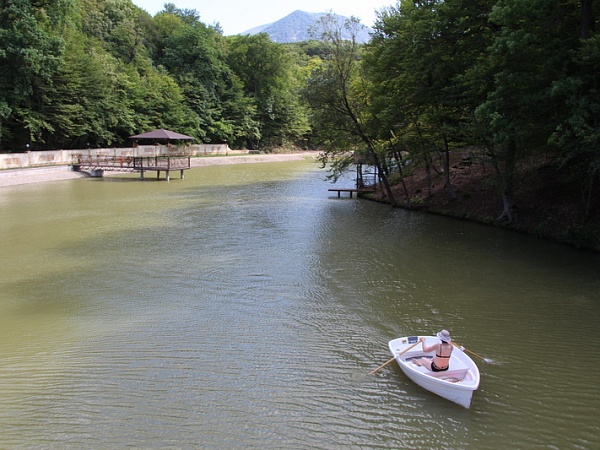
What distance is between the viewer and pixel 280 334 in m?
9.02

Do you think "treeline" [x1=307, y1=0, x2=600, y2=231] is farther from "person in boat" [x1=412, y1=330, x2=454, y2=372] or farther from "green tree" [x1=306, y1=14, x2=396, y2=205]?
"person in boat" [x1=412, y1=330, x2=454, y2=372]

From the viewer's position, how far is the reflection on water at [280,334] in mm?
6215

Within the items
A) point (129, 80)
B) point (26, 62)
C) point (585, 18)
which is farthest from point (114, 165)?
point (585, 18)

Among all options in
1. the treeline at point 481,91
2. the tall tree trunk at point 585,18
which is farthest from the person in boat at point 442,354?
the tall tree trunk at point 585,18

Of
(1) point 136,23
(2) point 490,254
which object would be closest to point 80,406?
(2) point 490,254

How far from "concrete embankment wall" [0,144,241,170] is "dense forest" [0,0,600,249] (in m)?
2.27

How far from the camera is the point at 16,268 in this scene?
12828 millimetres

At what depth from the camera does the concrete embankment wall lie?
113 feet

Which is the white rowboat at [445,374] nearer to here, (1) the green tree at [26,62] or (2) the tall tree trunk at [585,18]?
(2) the tall tree trunk at [585,18]

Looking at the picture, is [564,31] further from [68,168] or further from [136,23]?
[136,23]

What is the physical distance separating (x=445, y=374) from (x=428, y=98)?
604 inches

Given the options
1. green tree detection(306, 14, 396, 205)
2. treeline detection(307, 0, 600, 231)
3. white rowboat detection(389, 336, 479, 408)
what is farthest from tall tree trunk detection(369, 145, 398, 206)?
white rowboat detection(389, 336, 479, 408)

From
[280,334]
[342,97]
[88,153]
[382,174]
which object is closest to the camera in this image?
[280,334]

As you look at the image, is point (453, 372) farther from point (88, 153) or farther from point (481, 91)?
point (88, 153)
